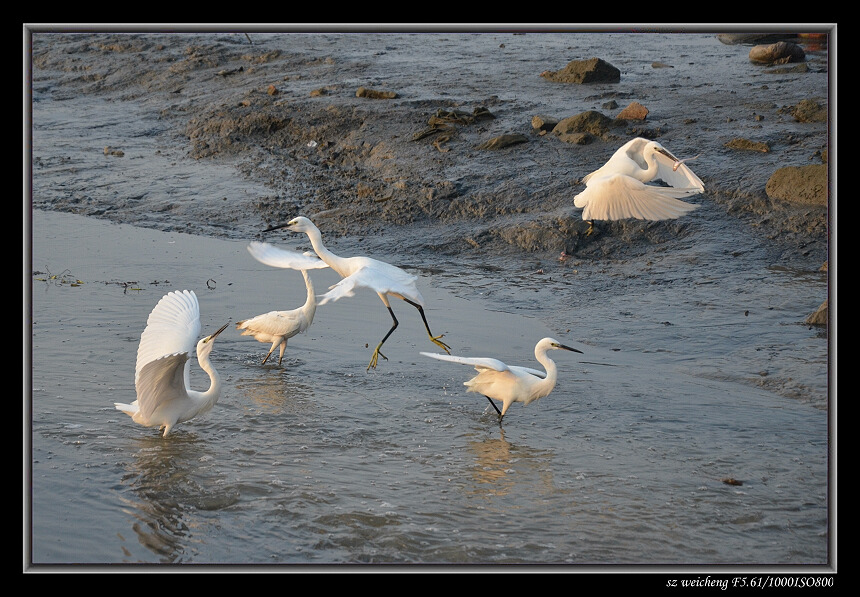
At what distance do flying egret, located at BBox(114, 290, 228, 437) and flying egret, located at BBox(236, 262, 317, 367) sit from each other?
4.67 feet

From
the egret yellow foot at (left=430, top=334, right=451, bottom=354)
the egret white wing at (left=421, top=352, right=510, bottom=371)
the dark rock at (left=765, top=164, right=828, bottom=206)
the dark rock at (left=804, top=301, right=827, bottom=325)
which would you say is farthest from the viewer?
the dark rock at (left=765, top=164, right=828, bottom=206)

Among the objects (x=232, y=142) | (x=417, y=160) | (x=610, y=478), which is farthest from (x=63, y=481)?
(x=232, y=142)

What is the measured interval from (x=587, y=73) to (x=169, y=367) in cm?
928

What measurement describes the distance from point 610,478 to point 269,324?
311 cm

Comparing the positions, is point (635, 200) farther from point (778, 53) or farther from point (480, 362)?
point (778, 53)

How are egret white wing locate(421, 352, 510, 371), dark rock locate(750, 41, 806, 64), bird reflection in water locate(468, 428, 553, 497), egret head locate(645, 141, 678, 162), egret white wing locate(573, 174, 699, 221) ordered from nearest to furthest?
bird reflection in water locate(468, 428, 553, 497) < egret white wing locate(421, 352, 510, 371) < egret white wing locate(573, 174, 699, 221) < egret head locate(645, 141, 678, 162) < dark rock locate(750, 41, 806, 64)

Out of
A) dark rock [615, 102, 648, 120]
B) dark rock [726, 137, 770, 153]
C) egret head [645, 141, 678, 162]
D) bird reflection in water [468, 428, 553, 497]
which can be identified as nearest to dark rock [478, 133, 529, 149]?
dark rock [615, 102, 648, 120]

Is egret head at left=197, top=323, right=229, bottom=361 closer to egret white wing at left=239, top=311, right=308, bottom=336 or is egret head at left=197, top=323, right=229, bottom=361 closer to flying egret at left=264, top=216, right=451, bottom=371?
flying egret at left=264, top=216, right=451, bottom=371

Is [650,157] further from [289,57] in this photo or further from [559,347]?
[289,57]

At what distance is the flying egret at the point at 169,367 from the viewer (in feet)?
17.7

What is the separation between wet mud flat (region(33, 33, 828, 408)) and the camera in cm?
839

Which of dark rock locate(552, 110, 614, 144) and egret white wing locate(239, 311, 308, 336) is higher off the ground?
dark rock locate(552, 110, 614, 144)

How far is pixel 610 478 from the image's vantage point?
5.52 meters

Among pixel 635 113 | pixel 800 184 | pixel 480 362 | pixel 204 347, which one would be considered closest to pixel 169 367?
pixel 204 347
